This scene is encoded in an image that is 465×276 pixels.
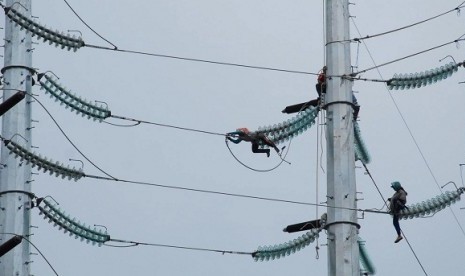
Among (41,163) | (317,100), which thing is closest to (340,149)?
(317,100)

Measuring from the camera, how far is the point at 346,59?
29781mm

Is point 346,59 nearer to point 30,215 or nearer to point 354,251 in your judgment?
point 354,251

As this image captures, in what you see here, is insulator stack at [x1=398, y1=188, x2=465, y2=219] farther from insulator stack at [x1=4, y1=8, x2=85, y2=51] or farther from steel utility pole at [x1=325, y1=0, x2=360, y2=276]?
insulator stack at [x1=4, y1=8, x2=85, y2=51]

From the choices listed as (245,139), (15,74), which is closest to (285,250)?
(245,139)

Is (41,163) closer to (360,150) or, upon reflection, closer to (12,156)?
(12,156)

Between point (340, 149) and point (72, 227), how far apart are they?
7007 mm

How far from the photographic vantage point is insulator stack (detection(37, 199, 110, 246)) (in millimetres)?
32094

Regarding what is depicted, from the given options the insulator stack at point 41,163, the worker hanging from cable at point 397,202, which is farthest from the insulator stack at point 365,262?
the insulator stack at point 41,163

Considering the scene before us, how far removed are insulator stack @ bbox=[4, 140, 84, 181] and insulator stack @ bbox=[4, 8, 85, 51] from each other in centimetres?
291

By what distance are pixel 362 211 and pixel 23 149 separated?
299 inches

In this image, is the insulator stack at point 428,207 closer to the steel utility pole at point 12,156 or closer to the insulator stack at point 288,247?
the insulator stack at point 288,247

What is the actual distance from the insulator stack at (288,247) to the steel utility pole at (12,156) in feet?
16.7

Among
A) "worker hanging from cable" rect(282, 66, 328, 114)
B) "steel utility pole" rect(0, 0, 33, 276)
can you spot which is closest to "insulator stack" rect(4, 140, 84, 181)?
"steel utility pole" rect(0, 0, 33, 276)

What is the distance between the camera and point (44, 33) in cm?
3253
